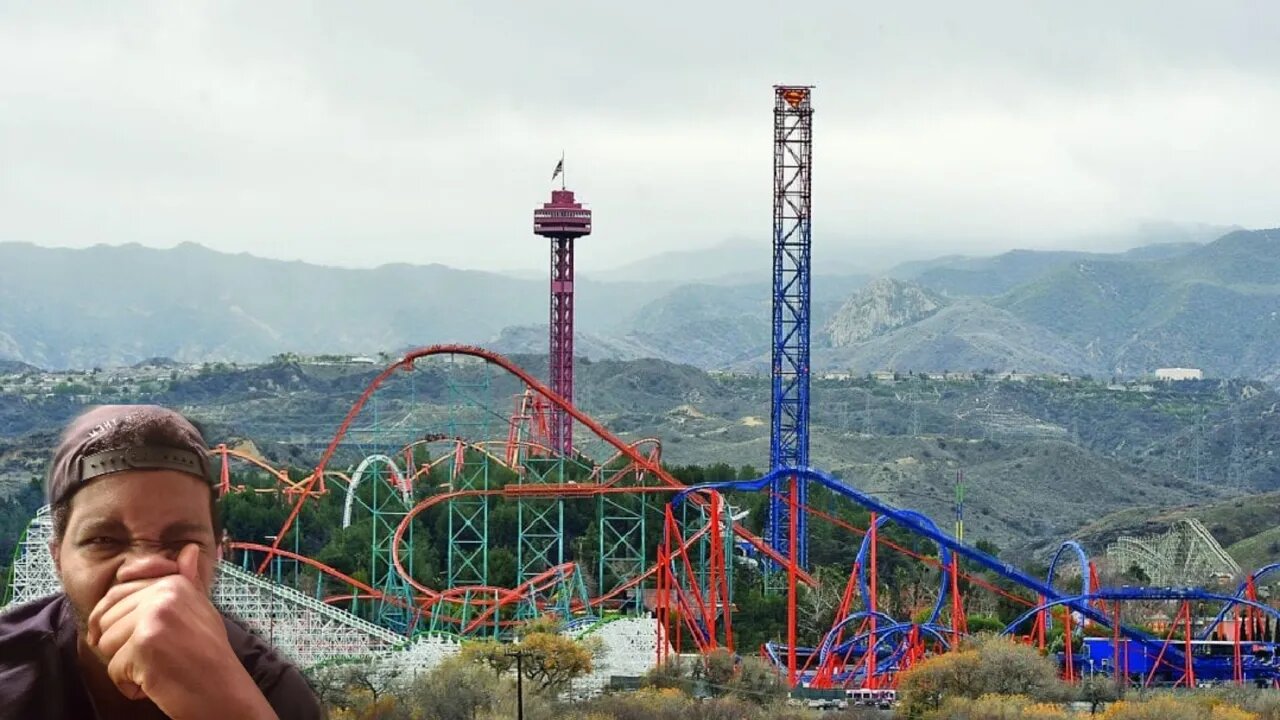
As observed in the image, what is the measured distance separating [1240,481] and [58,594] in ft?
542

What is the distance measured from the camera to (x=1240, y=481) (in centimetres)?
16038

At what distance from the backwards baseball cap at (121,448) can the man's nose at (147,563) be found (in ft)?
0.25

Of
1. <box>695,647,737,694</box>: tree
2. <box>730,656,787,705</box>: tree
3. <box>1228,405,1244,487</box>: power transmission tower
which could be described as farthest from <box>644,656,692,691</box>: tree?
<box>1228,405,1244,487</box>: power transmission tower

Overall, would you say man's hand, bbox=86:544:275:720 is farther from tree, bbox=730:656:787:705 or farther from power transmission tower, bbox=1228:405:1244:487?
power transmission tower, bbox=1228:405:1244:487

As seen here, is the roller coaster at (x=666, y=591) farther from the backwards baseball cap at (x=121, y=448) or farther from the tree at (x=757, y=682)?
the backwards baseball cap at (x=121, y=448)

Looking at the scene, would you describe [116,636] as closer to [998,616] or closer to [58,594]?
[58,594]

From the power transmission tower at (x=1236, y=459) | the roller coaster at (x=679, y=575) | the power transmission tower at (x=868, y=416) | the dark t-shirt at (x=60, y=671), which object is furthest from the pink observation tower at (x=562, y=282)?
the power transmission tower at (x=868, y=416)

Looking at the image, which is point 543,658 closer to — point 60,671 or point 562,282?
point 60,671

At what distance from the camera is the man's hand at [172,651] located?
1.79m

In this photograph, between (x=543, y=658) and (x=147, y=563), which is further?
(x=543, y=658)

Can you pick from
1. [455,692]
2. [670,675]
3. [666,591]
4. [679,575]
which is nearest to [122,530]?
[455,692]

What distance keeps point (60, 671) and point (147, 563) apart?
0.58 ft

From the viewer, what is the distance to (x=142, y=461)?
194 centimetres

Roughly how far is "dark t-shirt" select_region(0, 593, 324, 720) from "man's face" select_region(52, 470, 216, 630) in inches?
2.2
